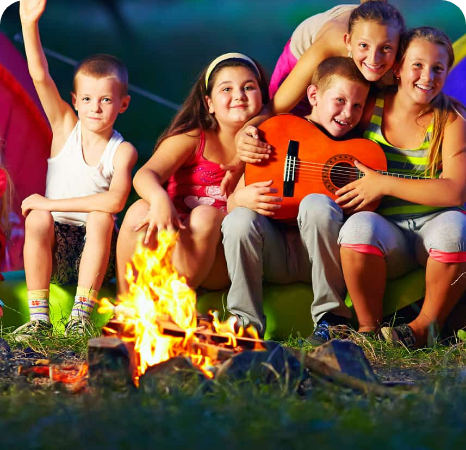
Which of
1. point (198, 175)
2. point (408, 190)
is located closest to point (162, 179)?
point (198, 175)

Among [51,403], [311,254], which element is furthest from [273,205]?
[51,403]

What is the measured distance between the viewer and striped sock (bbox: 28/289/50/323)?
3.48 meters

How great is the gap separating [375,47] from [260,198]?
0.84 metres

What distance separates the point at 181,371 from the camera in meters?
2.27

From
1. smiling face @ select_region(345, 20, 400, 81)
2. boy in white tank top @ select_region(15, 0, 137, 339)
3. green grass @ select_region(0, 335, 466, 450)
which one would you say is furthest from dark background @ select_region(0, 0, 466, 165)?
green grass @ select_region(0, 335, 466, 450)

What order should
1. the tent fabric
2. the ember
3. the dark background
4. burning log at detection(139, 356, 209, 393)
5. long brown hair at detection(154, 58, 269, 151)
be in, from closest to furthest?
burning log at detection(139, 356, 209, 393)
the ember
long brown hair at detection(154, 58, 269, 151)
the tent fabric
the dark background

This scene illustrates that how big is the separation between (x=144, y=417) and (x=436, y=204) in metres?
1.88

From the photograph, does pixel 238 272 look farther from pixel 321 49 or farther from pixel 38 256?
pixel 321 49

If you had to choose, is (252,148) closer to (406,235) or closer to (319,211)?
(319,211)

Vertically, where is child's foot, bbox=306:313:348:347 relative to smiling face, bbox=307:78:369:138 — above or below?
below

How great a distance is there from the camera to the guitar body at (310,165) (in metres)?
3.39

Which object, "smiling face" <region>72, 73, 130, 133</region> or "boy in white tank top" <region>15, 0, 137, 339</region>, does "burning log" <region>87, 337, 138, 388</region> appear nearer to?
"boy in white tank top" <region>15, 0, 137, 339</region>

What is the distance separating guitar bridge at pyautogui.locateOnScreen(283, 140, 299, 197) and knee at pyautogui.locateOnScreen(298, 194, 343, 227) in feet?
0.46

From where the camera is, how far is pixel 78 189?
150 inches
